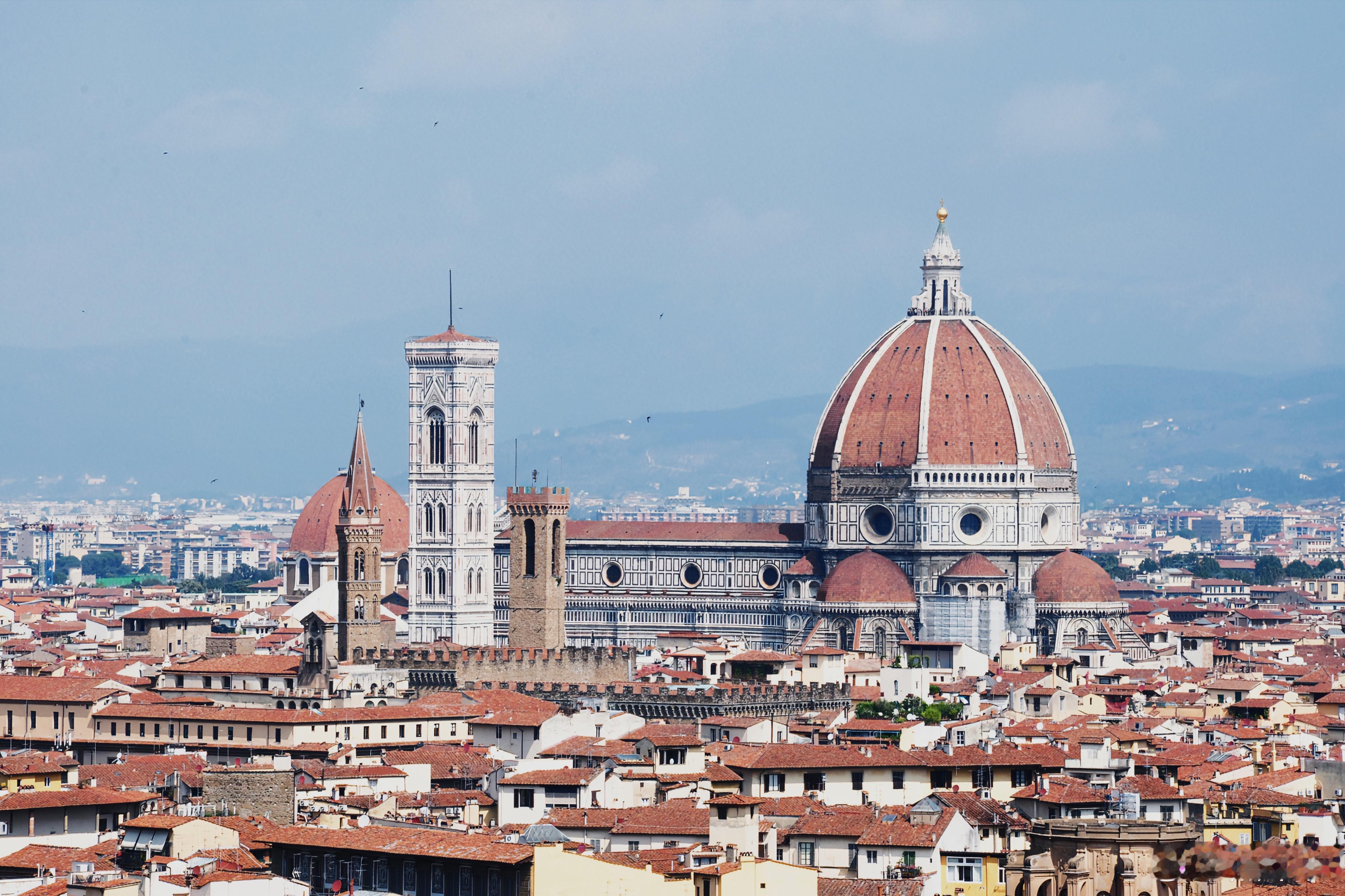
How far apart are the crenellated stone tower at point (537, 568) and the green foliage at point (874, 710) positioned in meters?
26.7

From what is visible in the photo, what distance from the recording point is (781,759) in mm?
56812

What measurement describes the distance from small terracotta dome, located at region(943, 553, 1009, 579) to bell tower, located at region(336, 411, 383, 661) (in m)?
24.9

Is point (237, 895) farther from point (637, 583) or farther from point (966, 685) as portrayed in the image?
point (637, 583)

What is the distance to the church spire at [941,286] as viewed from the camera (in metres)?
133

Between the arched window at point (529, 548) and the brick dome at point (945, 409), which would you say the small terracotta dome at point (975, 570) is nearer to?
the brick dome at point (945, 409)

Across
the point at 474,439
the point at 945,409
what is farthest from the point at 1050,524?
the point at 474,439

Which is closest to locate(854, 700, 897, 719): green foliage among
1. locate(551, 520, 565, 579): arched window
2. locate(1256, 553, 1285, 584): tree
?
locate(551, 520, 565, 579): arched window

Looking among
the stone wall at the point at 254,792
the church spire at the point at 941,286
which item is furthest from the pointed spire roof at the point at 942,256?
the stone wall at the point at 254,792

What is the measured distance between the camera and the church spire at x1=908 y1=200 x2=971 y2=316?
5246 inches

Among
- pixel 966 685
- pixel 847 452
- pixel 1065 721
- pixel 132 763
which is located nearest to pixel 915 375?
pixel 847 452

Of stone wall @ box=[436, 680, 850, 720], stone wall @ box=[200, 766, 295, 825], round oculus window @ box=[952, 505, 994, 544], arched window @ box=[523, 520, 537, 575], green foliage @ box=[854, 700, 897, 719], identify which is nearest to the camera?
stone wall @ box=[200, 766, 295, 825]

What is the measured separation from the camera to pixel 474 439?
414 ft

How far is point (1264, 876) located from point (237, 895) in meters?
17.3

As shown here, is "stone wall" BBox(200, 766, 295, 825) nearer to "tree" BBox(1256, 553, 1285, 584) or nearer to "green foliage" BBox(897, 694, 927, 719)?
"green foliage" BBox(897, 694, 927, 719)
